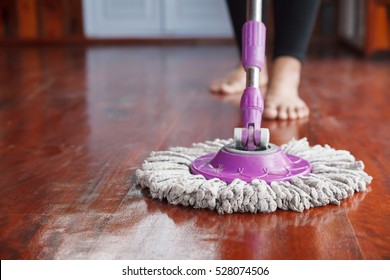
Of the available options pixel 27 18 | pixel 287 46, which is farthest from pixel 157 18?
pixel 287 46

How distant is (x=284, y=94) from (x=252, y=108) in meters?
0.58

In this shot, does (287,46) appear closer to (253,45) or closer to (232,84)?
(232,84)

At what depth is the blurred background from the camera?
11.1 feet

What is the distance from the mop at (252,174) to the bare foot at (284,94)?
1.38 ft

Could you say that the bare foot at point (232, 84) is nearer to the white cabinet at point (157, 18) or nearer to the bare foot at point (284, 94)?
the bare foot at point (284, 94)

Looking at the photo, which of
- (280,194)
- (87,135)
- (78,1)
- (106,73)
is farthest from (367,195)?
(78,1)

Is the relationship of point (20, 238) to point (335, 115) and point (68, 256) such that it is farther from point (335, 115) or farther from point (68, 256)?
point (335, 115)

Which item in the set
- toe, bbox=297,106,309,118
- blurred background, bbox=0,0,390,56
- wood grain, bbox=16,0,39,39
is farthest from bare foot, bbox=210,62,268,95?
wood grain, bbox=16,0,39,39

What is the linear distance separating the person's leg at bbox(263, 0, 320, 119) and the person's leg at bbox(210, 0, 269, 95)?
64mm

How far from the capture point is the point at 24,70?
2.25 metres

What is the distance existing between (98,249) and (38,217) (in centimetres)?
13

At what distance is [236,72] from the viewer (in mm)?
1772

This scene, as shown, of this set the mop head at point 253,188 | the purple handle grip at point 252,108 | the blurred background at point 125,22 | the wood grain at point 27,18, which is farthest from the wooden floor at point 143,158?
the wood grain at point 27,18
